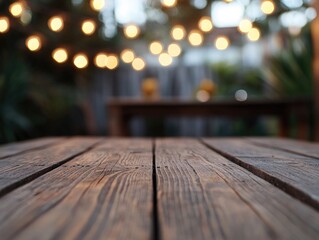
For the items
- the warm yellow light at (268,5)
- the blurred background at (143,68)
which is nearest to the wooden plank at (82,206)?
the warm yellow light at (268,5)

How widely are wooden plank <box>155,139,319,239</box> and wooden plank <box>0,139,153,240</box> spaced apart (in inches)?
1.3

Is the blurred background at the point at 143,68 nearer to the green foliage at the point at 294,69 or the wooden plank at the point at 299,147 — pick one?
the green foliage at the point at 294,69

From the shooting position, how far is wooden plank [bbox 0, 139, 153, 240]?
54 cm

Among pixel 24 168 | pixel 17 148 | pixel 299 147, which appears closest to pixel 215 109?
pixel 299 147

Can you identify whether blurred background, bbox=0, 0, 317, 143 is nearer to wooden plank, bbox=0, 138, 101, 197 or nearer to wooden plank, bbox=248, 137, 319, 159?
wooden plank, bbox=248, 137, 319, 159

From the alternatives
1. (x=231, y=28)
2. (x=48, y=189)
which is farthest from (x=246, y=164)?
(x=231, y=28)

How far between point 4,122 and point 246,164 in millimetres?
3177

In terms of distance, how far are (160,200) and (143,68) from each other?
17.9 ft

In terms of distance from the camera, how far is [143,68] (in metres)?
6.07

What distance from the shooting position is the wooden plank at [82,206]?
536 millimetres

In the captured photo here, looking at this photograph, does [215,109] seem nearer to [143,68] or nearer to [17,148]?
[17,148]

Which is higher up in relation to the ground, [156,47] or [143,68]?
[143,68]

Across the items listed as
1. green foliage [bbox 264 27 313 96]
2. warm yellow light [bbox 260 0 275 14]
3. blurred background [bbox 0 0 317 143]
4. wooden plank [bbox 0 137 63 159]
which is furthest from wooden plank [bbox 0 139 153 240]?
green foliage [bbox 264 27 313 96]

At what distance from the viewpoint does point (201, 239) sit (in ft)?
1.66
